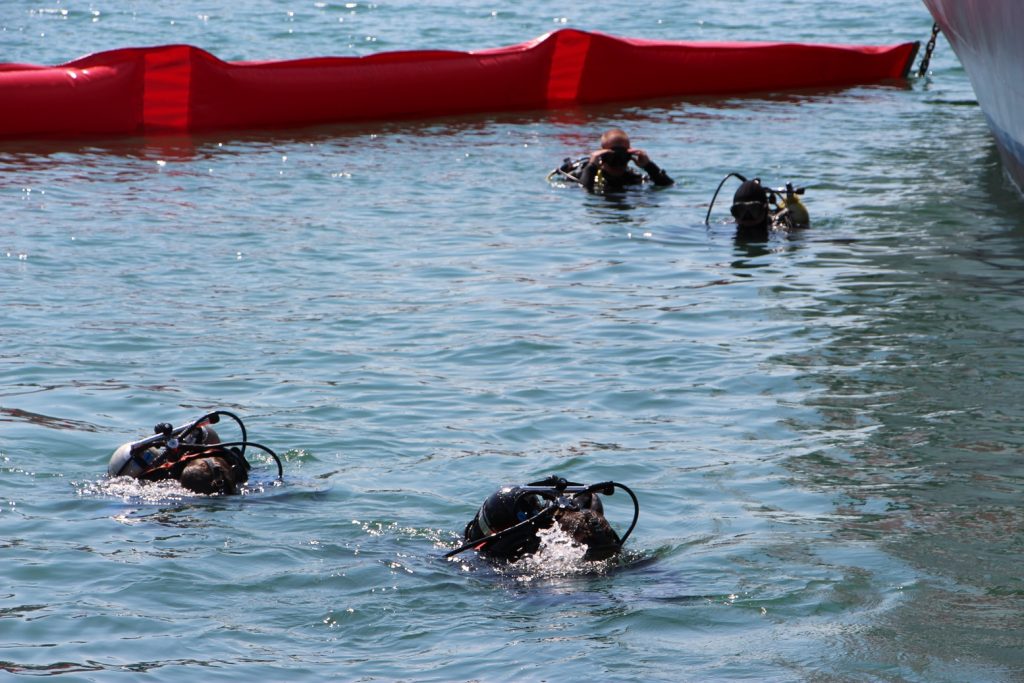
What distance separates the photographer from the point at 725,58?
2228 centimetres

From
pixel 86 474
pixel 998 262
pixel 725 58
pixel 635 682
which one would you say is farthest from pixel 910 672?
pixel 725 58

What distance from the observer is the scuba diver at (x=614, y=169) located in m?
15.0

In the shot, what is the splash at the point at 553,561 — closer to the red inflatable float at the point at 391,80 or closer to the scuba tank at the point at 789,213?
the scuba tank at the point at 789,213

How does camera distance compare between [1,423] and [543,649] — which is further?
[1,423]

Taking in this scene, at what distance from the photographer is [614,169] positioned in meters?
15.2

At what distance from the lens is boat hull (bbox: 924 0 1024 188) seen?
11844 mm

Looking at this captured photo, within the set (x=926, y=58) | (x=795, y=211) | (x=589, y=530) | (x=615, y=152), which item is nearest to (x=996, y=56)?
(x=795, y=211)

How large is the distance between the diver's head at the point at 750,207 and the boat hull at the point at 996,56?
7.46 ft

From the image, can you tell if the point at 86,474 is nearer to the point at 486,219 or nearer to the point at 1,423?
the point at 1,423

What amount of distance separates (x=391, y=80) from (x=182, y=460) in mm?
13516

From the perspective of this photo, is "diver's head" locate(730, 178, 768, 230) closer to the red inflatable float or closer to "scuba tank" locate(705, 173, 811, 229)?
"scuba tank" locate(705, 173, 811, 229)

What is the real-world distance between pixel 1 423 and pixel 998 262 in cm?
795

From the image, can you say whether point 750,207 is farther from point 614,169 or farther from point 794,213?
point 614,169

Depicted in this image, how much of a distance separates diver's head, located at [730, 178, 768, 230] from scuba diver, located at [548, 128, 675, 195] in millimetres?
2282
